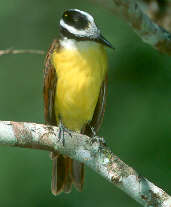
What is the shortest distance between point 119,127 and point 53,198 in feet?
3.35

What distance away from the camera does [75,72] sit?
14.5ft

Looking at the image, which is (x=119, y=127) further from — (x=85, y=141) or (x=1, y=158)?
(x=85, y=141)

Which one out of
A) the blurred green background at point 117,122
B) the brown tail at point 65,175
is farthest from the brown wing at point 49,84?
the blurred green background at point 117,122

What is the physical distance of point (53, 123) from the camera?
481 cm

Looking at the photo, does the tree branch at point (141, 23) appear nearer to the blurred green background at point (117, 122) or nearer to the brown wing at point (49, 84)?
the brown wing at point (49, 84)

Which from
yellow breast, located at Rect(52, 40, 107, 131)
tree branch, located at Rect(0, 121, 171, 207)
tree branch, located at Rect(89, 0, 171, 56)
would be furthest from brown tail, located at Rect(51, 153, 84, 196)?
tree branch, located at Rect(89, 0, 171, 56)

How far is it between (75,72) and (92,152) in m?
0.88

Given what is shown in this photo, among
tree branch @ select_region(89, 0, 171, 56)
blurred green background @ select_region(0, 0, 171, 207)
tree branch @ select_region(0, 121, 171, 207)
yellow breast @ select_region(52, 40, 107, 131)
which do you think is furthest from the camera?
blurred green background @ select_region(0, 0, 171, 207)

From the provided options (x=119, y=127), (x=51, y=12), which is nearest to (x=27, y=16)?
(x=51, y=12)

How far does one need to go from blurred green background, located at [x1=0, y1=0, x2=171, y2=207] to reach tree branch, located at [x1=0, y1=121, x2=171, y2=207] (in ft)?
6.59

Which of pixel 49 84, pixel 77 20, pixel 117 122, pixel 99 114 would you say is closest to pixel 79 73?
pixel 49 84

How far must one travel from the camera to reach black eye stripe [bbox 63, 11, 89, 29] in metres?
4.46

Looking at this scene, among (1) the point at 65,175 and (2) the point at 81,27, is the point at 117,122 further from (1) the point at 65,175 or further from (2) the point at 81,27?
(2) the point at 81,27

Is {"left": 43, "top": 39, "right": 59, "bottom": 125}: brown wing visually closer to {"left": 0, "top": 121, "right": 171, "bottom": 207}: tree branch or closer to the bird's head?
the bird's head
